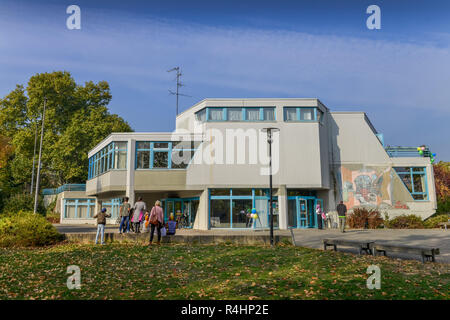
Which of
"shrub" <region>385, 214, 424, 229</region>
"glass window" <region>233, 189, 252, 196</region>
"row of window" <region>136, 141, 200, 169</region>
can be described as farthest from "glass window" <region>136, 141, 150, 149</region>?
"shrub" <region>385, 214, 424, 229</region>

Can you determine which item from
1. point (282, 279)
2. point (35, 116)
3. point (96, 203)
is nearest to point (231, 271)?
point (282, 279)

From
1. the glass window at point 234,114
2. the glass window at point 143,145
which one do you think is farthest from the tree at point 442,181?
the glass window at point 143,145

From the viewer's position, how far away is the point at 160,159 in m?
26.2

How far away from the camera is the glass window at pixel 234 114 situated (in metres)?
26.1

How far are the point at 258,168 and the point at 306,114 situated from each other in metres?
5.48

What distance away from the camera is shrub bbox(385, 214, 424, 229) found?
82.6 ft

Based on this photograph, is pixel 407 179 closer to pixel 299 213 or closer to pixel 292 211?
pixel 299 213

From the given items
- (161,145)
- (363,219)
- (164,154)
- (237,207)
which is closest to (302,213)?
(363,219)

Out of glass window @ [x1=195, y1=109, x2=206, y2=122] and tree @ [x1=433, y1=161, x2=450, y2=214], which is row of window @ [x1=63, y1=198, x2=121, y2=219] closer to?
glass window @ [x1=195, y1=109, x2=206, y2=122]

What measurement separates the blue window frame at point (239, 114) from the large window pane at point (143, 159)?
15.8ft

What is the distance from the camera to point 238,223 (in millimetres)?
24625

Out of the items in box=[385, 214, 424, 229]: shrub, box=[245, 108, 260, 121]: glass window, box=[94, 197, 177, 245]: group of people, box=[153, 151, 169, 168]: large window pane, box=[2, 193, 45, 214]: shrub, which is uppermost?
box=[245, 108, 260, 121]: glass window

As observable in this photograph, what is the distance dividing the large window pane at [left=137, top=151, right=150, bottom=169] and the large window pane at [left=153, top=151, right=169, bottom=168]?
498 millimetres
